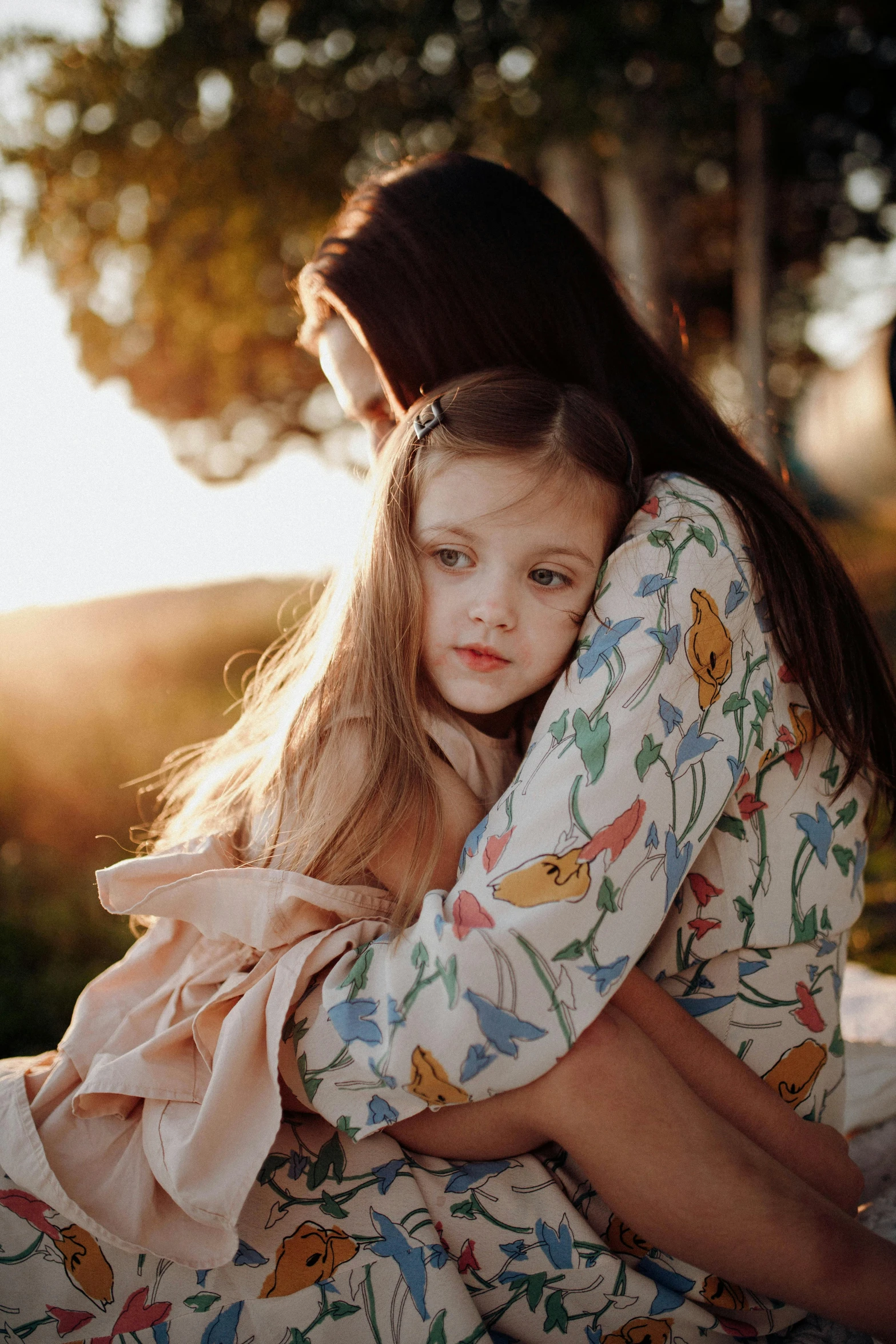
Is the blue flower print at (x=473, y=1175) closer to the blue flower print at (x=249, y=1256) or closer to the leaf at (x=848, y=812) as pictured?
the blue flower print at (x=249, y=1256)

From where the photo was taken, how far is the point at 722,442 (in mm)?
1837

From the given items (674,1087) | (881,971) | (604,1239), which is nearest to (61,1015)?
(604,1239)

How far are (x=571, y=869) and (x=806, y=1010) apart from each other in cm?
51

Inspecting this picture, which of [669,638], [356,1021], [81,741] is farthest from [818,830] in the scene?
[81,741]

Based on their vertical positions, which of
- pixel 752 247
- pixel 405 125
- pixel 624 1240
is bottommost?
pixel 624 1240

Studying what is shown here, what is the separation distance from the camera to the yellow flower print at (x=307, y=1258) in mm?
1303

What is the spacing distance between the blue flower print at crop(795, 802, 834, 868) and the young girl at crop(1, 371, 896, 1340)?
12.8 inches

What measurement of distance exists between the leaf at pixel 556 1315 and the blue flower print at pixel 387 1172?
0.25m

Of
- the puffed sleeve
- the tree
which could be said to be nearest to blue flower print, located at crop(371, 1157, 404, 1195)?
the puffed sleeve

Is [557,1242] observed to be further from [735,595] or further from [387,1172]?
[735,595]

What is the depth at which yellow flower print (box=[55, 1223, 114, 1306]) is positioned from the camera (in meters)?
1.33

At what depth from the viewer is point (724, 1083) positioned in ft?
4.46

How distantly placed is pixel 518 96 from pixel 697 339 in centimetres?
343

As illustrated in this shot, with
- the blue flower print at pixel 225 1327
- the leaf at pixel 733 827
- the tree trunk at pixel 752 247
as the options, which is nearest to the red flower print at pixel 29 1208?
the blue flower print at pixel 225 1327
